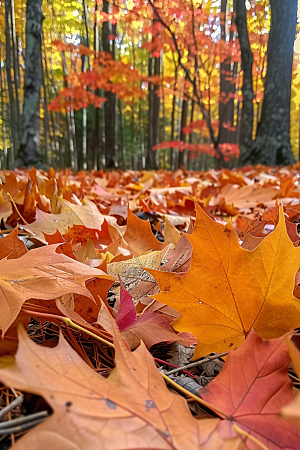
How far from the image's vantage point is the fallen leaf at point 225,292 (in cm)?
46

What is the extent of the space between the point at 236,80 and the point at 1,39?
782cm

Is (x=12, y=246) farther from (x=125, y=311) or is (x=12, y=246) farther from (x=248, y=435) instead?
(x=248, y=435)

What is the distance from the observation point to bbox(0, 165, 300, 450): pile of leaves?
285mm

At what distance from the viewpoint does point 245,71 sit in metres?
7.45

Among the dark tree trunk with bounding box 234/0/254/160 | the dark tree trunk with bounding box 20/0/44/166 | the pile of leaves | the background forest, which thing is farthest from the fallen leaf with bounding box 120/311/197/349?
the dark tree trunk with bounding box 234/0/254/160

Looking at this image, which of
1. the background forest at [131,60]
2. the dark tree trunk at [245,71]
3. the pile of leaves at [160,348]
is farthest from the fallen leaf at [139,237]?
the dark tree trunk at [245,71]

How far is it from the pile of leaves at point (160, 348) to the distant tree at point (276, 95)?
6.55 meters

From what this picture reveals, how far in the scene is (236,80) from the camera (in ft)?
34.6

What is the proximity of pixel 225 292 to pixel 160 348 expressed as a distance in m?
0.17

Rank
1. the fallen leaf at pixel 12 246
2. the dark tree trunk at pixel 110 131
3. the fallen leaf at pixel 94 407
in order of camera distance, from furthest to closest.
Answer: the dark tree trunk at pixel 110 131 < the fallen leaf at pixel 12 246 < the fallen leaf at pixel 94 407

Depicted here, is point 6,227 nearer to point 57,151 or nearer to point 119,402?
point 119,402

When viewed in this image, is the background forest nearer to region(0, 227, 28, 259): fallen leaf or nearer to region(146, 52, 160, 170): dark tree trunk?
region(146, 52, 160, 170): dark tree trunk

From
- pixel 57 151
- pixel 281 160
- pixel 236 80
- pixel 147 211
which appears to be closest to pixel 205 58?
pixel 236 80

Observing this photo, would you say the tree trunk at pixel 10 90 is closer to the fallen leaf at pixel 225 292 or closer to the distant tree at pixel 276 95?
the distant tree at pixel 276 95
